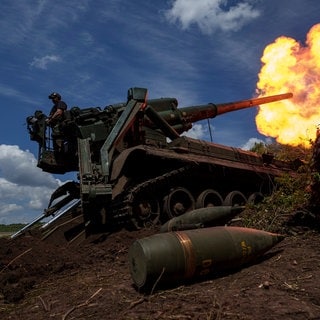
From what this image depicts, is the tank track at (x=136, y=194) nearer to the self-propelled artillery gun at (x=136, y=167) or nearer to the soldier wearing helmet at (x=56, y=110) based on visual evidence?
the self-propelled artillery gun at (x=136, y=167)

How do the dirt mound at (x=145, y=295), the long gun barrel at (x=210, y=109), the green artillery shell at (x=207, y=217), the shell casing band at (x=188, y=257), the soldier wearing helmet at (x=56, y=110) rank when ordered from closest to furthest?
1. the dirt mound at (x=145, y=295)
2. the shell casing band at (x=188, y=257)
3. the green artillery shell at (x=207, y=217)
4. the soldier wearing helmet at (x=56, y=110)
5. the long gun barrel at (x=210, y=109)

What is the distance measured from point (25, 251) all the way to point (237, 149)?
30.7 feet

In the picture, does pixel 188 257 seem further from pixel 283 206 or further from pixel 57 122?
pixel 57 122

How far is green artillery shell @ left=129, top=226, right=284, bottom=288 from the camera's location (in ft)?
21.5

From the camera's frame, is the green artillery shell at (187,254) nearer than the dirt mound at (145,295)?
No

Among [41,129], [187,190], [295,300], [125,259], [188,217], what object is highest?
[41,129]

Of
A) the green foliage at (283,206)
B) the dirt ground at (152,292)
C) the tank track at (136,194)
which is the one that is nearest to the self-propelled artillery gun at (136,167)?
the tank track at (136,194)

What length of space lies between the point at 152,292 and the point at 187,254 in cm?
80

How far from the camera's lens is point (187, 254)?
265 inches

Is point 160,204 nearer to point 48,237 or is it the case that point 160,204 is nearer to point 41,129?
point 48,237

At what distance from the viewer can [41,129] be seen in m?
15.0

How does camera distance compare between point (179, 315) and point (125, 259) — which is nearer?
point (179, 315)

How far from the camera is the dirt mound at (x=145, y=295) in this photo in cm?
564

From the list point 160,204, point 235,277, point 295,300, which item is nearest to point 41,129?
point 160,204
